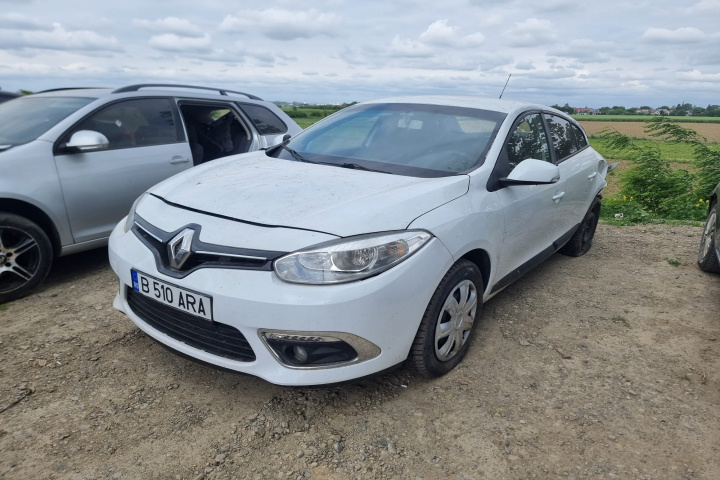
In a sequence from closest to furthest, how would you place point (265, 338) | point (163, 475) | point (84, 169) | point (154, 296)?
point (163, 475) → point (265, 338) → point (154, 296) → point (84, 169)

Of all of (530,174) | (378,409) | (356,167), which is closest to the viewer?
(378,409)

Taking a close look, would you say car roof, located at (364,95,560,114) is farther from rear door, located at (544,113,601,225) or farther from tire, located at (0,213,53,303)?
tire, located at (0,213,53,303)

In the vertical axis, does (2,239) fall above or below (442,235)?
below

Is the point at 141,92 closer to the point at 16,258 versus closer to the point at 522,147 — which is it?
the point at 16,258

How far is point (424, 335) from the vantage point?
8.30 ft

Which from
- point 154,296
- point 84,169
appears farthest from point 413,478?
point 84,169

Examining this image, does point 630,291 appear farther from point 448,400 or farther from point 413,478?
point 413,478

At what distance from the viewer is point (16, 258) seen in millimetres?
3598

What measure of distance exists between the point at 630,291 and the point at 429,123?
7.70 ft

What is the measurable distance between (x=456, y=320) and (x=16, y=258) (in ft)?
10.1

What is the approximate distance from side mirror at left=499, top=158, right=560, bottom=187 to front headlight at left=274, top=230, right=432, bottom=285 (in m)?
1.11

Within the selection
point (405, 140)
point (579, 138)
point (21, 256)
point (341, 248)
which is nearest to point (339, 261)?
point (341, 248)

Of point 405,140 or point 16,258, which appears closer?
point 405,140

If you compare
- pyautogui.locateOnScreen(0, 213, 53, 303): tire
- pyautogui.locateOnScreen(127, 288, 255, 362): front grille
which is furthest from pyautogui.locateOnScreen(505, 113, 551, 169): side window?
pyautogui.locateOnScreen(0, 213, 53, 303): tire
